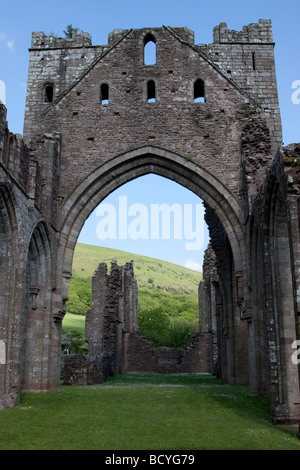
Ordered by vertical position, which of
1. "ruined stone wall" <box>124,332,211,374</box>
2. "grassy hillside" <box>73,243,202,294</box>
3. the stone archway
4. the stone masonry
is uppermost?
"grassy hillside" <box>73,243,202,294</box>

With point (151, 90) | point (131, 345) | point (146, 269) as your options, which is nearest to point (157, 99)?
point (151, 90)

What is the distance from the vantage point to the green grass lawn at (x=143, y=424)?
503 cm

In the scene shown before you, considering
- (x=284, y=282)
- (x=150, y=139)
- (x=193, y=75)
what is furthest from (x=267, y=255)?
(x=193, y=75)

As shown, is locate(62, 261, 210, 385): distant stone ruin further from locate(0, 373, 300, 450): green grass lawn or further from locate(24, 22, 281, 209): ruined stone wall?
locate(0, 373, 300, 450): green grass lawn

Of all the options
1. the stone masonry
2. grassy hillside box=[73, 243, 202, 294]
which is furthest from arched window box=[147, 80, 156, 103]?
grassy hillside box=[73, 243, 202, 294]

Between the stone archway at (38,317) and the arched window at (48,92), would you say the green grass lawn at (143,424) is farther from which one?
the arched window at (48,92)

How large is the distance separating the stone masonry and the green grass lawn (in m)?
2.38

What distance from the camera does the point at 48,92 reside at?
47.1 ft

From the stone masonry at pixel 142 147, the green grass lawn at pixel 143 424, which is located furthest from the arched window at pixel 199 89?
the green grass lawn at pixel 143 424

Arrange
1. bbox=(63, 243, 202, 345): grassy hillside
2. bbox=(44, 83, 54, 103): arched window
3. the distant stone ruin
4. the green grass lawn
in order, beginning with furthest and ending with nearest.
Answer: bbox=(63, 243, 202, 345): grassy hillside < the distant stone ruin < bbox=(44, 83, 54, 103): arched window < the green grass lawn

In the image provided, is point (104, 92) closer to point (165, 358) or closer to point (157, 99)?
point (157, 99)

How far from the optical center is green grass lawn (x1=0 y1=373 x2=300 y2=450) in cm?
503

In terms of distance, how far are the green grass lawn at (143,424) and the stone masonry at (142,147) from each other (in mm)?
2377
